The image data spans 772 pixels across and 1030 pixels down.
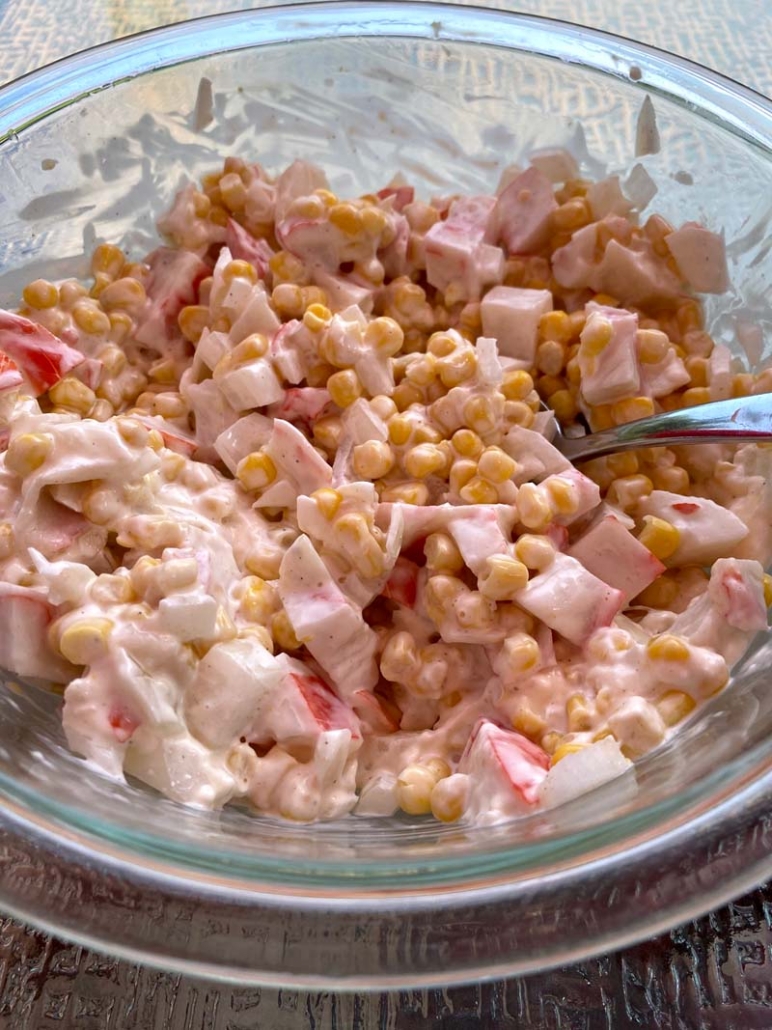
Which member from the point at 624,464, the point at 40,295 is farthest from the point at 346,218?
the point at 624,464

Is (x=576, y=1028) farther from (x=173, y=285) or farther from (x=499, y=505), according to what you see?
(x=173, y=285)

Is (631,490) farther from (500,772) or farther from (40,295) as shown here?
(40,295)

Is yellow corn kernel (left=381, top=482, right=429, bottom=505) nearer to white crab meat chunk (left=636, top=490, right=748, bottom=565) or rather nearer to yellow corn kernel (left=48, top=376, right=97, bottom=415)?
white crab meat chunk (left=636, top=490, right=748, bottom=565)

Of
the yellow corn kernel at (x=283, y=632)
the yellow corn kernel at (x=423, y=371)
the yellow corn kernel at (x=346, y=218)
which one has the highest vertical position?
the yellow corn kernel at (x=346, y=218)

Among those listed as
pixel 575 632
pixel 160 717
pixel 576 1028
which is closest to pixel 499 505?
pixel 575 632

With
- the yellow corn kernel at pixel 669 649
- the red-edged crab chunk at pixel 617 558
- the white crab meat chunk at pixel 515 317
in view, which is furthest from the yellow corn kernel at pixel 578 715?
the white crab meat chunk at pixel 515 317

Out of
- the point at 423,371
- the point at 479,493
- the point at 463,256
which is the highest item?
the point at 463,256

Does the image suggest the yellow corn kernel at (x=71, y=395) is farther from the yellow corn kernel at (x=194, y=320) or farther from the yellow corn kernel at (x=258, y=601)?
the yellow corn kernel at (x=258, y=601)
